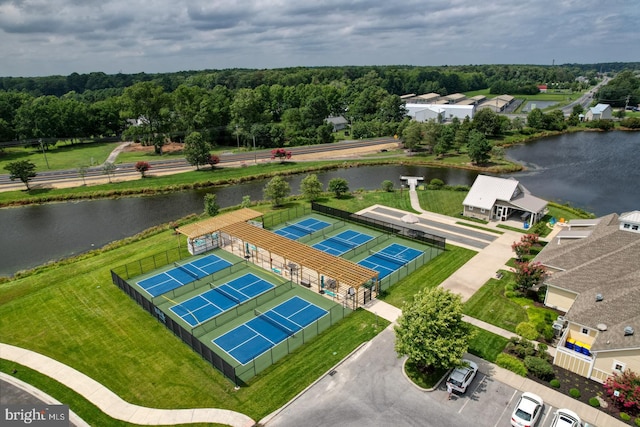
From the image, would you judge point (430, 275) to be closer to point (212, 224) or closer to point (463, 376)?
point (463, 376)

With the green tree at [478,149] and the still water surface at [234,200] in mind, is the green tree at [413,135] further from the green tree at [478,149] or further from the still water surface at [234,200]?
the green tree at [478,149]

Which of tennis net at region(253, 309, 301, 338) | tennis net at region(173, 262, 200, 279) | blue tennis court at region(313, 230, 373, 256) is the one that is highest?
blue tennis court at region(313, 230, 373, 256)

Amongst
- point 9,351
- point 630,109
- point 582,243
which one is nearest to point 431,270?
point 582,243

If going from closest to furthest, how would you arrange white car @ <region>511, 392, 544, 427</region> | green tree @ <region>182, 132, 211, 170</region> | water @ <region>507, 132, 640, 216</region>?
white car @ <region>511, 392, 544, 427</region> < water @ <region>507, 132, 640, 216</region> < green tree @ <region>182, 132, 211, 170</region>

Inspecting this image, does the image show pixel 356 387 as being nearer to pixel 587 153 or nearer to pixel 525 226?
pixel 525 226

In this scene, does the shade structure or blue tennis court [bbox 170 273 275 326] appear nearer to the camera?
blue tennis court [bbox 170 273 275 326]

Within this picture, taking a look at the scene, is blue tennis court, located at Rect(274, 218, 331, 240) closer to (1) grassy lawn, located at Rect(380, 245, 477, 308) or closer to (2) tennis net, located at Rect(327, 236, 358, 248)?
(2) tennis net, located at Rect(327, 236, 358, 248)

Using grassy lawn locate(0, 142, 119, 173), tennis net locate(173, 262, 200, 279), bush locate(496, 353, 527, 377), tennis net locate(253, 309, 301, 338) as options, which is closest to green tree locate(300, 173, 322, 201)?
tennis net locate(173, 262, 200, 279)
